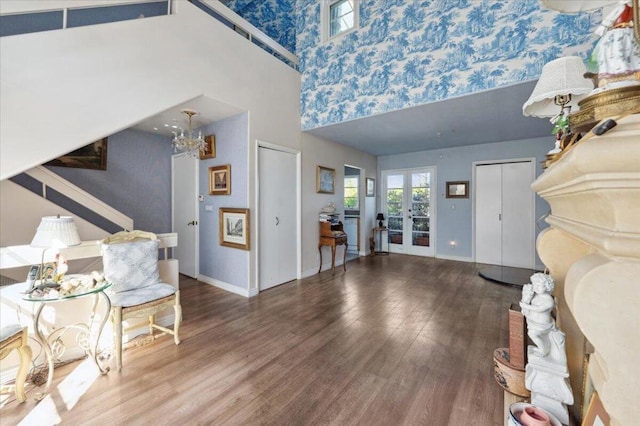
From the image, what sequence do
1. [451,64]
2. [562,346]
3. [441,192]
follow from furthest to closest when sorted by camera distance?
[441,192]
[451,64]
[562,346]

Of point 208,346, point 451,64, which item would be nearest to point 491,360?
point 208,346

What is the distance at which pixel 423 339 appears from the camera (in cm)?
254

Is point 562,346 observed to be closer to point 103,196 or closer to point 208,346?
point 208,346

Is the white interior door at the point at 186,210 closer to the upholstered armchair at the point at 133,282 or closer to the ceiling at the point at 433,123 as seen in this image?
the ceiling at the point at 433,123

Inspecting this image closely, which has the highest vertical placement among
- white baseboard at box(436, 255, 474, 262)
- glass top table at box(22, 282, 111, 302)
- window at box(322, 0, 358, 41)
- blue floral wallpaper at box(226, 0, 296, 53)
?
blue floral wallpaper at box(226, 0, 296, 53)

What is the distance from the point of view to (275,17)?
217 inches

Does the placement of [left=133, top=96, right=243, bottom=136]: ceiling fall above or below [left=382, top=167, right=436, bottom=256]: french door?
above

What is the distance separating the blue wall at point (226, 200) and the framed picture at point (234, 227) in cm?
9

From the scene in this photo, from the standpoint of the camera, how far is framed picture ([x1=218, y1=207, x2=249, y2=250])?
3736mm

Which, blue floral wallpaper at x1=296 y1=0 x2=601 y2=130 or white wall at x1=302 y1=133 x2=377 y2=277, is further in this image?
white wall at x1=302 y1=133 x2=377 y2=277

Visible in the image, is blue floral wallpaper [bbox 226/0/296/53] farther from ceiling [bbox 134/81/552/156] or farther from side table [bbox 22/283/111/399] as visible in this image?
side table [bbox 22/283/111/399]

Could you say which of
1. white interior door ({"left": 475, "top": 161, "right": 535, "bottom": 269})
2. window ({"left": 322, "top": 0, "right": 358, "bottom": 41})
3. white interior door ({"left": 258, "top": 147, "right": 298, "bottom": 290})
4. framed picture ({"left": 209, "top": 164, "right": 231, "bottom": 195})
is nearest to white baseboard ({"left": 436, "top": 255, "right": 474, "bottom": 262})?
white interior door ({"left": 475, "top": 161, "right": 535, "bottom": 269})

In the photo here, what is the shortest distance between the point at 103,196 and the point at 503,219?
7329 millimetres

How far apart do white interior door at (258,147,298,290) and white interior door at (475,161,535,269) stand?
4.02m
